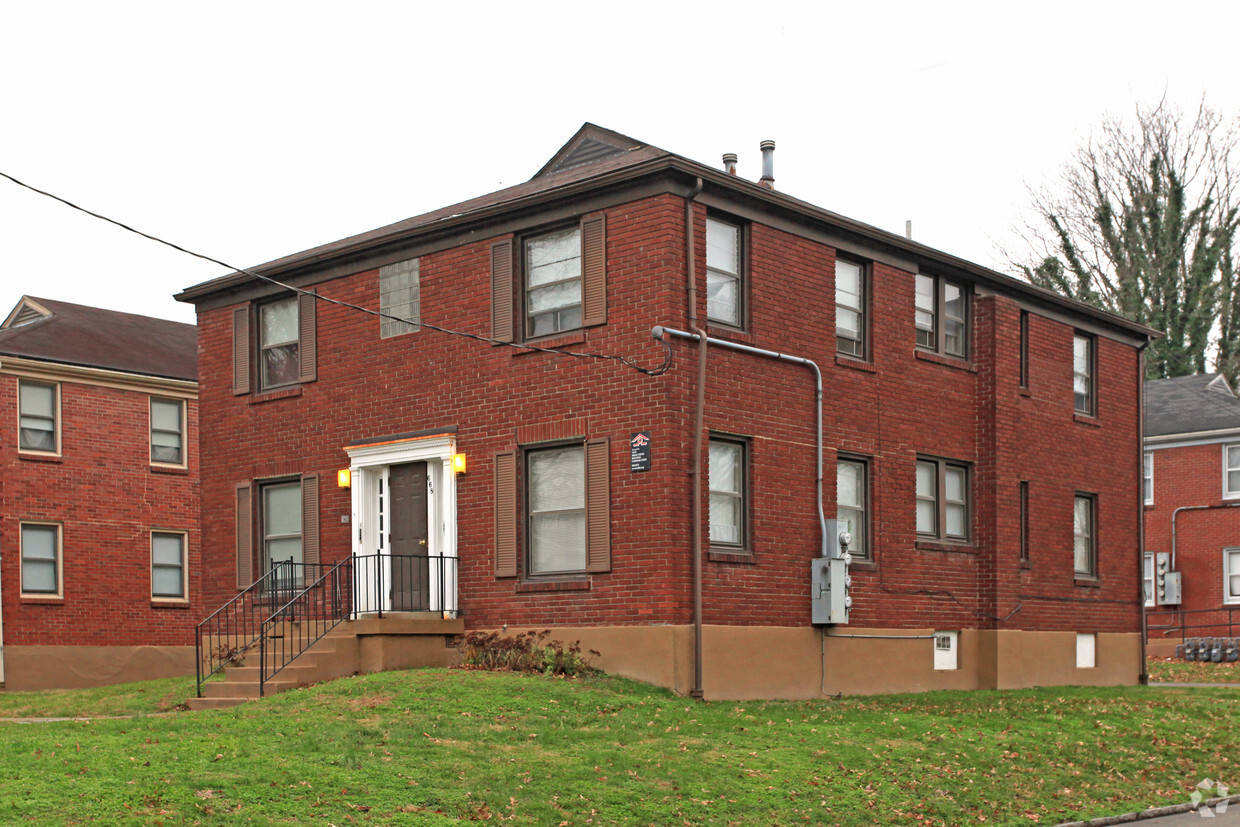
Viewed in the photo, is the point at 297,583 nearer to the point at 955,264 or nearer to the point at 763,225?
the point at 763,225

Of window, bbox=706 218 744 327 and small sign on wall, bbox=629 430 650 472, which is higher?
window, bbox=706 218 744 327

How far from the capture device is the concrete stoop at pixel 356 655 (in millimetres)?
17062

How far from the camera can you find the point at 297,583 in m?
20.5

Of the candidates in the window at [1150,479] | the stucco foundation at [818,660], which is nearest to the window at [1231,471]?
the window at [1150,479]

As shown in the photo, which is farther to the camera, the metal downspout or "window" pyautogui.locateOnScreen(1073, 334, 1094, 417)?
"window" pyautogui.locateOnScreen(1073, 334, 1094, 417)

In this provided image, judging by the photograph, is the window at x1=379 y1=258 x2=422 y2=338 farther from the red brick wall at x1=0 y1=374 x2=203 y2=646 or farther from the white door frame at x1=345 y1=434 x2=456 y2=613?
the red brick wall at x1=0 y1=374 x2=203 y2=646

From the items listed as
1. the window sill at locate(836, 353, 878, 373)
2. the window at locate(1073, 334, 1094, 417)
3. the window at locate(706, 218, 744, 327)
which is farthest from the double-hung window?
the window at locate(706, 218, 744, 327)

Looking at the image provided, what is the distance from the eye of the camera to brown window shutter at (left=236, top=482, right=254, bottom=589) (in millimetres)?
21109

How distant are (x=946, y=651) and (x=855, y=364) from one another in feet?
15.8

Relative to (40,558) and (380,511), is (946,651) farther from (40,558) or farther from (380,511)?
(40,558)

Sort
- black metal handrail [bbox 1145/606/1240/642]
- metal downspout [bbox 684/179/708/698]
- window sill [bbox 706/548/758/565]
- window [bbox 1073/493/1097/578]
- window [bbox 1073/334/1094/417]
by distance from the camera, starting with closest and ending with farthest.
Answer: metal downspout [bbox 684/179/708/698] → window sill [bbox 706/548/758/565] → window [bbox 1073/493/1097/578] → window [bbox 1073/334/1094/417] → black metal handrail [bbox 1145/606/1240/642]

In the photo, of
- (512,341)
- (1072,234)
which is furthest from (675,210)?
(1072,234)

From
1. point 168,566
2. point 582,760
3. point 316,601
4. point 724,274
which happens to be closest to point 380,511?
point 316,601

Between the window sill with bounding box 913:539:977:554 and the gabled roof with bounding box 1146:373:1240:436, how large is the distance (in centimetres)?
1841
